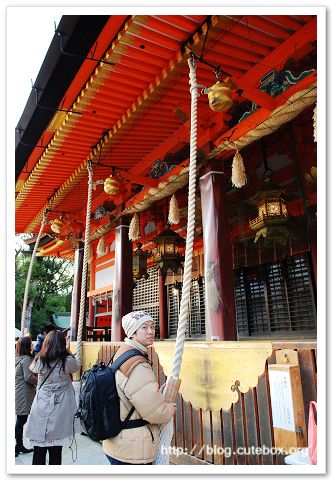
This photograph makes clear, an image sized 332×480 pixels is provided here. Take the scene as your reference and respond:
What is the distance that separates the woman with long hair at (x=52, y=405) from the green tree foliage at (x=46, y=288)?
50.6 ft

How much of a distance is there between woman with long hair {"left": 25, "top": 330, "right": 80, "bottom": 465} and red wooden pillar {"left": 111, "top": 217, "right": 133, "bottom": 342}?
3277mm

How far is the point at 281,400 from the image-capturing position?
248 centimetres

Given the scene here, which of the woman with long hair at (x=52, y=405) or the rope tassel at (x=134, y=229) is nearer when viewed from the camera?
the woman with long hair at (x=52, y=405)

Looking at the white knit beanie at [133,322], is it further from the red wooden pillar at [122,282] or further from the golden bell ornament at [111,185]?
the red wooden pillar at [122,282]

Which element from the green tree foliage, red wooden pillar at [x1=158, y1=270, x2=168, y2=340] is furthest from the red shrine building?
the green tree foliage

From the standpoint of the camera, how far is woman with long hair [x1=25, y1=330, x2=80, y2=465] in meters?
3.02

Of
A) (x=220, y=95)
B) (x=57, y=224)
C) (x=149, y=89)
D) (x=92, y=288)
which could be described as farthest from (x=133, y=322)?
(x=92, y=288)

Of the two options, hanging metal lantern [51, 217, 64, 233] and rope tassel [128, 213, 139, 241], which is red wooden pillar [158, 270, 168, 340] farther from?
hanging metal lantern [51, 217, 64, 233]

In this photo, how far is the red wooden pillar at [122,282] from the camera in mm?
6586

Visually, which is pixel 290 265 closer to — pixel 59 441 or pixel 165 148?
pixel 165 148

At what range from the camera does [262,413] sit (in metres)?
2.71

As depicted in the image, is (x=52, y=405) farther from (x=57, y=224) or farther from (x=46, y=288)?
(x=46, y=288)

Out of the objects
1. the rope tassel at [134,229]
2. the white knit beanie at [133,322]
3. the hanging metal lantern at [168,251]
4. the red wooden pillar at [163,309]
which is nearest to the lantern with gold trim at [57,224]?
the rope tassel at [134,229]

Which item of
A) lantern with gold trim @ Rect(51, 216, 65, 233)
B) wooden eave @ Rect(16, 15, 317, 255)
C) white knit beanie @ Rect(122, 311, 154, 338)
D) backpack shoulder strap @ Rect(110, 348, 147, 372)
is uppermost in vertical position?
wooden eave @ Rect(16, 15, 317, 255)
